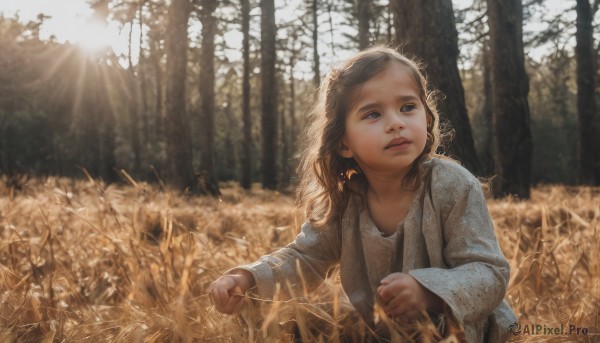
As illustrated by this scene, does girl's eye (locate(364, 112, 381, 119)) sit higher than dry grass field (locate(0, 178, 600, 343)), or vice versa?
girl's eye (locate(364, 112, 381, 119))

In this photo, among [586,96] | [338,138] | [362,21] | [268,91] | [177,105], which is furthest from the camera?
[362,21]

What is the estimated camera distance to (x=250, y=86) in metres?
20.7

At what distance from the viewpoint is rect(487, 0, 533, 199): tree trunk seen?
7.56m

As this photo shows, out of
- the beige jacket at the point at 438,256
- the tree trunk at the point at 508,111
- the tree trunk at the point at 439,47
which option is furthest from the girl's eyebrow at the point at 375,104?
the tree trunk at the point at 508,111

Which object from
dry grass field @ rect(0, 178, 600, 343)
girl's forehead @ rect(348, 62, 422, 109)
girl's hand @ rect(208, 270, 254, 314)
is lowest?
dry grass field @ rect(0, 178, 600, 343)

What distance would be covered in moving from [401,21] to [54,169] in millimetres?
27065

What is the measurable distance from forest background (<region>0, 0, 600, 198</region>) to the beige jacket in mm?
653

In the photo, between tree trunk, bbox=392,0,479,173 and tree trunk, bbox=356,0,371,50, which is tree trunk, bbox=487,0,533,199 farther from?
tree trunk, bbox=356,0,371,50

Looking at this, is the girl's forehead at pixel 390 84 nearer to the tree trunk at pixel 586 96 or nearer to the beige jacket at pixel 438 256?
the beige jacket at pixel 438 256

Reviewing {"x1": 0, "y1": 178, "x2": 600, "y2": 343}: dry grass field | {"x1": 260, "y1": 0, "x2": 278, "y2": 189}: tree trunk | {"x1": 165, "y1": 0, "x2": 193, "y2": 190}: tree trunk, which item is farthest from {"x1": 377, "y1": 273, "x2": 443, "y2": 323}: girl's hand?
{"x1": 260, "y1": 0, "x2": 278, "y2": 189}: tree trunk

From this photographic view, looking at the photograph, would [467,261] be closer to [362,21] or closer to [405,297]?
[405,297]

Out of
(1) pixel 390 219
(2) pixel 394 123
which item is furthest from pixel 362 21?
(2) pixel 394 123

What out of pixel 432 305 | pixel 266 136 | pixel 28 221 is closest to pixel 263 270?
pixel 432 305

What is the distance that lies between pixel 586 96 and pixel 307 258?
51.6 feet
